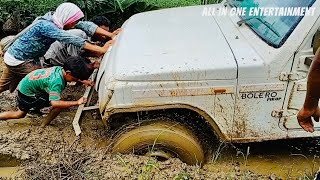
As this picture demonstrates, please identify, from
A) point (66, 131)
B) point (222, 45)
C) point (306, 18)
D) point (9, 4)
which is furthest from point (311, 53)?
point (9, 4)

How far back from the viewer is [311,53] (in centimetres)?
363

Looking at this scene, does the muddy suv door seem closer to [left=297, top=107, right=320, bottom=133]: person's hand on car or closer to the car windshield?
the car windshield

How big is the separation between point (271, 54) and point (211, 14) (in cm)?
120

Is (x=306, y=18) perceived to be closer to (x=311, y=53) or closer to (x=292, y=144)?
(x=311, y=53)

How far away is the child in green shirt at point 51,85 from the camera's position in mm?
4406

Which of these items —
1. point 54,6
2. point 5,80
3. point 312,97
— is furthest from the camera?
point 54,6

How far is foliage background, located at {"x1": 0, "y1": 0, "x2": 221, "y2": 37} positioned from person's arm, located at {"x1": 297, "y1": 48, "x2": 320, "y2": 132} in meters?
4.68

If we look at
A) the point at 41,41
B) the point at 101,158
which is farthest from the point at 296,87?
the point at 41,41

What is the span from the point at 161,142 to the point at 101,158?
51cm

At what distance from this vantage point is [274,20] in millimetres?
3881

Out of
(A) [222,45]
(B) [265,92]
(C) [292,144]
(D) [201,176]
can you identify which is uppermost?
(A) [222,45]

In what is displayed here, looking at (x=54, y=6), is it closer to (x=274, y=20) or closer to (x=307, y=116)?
(x=274, y=20)

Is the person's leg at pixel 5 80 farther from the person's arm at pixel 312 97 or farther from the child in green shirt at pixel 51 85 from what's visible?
the person's arm at pixel 312 97

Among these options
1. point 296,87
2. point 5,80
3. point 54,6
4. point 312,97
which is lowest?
point 5,80
